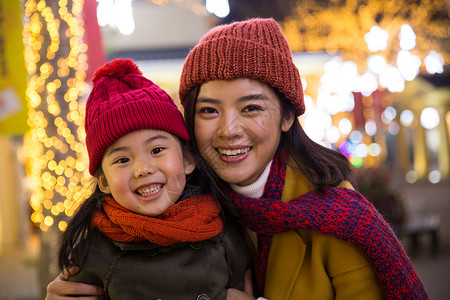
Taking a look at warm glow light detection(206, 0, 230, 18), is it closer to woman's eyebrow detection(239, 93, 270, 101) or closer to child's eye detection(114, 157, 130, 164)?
woman's eyebrow detection(239, 93, 270, 101)

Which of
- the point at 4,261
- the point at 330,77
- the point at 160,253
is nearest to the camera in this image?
the point at 160,253

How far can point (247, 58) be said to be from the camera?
1536mm

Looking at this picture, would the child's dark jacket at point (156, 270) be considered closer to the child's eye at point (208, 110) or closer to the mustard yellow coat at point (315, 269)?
the mustard yellow coat at point (315, 269)

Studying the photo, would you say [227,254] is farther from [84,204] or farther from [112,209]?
[84,204]

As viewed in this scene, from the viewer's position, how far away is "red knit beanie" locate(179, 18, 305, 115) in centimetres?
154

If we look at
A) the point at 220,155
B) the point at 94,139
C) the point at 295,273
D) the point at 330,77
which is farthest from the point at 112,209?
the point at 330,77

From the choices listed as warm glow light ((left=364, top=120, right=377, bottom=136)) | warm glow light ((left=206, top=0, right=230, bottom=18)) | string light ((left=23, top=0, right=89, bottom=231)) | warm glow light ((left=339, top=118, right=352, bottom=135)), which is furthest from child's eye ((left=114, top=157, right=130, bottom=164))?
warm glow light ((left=364, top=120, right=377, bottom=136))

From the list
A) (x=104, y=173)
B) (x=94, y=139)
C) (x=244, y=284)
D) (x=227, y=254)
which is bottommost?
(x=244, y=284)

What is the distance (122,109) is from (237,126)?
0.40 meters

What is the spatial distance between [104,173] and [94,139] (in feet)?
0.41

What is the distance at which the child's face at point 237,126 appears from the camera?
1.56 m

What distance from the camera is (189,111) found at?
5.53 ft

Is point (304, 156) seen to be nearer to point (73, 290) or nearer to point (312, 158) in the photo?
point (312, 158)

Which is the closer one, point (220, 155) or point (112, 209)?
point (112, 209)
